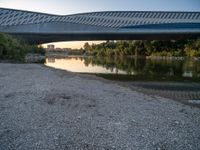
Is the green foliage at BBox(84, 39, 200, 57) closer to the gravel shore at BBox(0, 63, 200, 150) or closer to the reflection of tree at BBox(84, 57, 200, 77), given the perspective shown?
the reflection of tree at BBox(84, 57, 200, 77)

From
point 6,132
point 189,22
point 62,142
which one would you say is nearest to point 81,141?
point 62,142

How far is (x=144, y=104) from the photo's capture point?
10.4 meters

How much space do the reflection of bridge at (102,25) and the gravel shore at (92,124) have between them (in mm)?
55359

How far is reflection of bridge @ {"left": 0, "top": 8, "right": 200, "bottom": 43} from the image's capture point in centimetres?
6729

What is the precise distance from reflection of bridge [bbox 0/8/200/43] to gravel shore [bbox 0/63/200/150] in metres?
55.4

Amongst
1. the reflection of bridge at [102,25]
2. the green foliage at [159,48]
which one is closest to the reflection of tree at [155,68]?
the reflection of bridge at [102,25]

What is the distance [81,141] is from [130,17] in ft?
245

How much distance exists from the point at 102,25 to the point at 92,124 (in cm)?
6584

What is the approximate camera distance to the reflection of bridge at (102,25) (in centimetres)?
6729

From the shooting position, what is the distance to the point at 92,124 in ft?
24.0

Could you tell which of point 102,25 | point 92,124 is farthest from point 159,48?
point 92,124

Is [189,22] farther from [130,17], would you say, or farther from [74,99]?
[74,99]

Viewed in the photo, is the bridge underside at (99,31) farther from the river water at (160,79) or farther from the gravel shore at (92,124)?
the gravel shore at (92,124)

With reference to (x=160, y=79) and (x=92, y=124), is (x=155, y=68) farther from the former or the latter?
(x=92, y=124)
